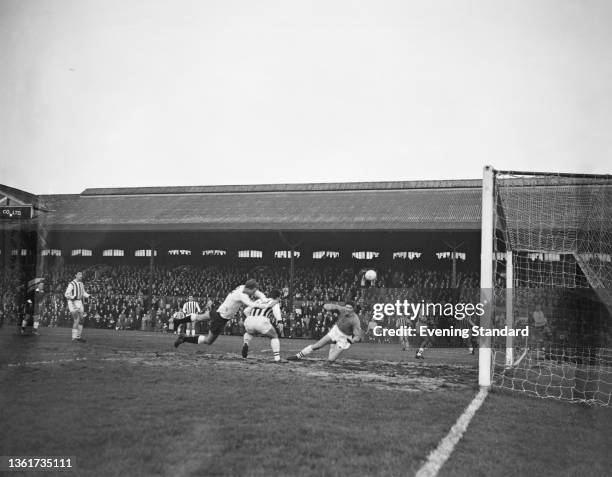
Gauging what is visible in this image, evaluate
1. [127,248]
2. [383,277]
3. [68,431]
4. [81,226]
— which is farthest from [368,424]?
[127,248]

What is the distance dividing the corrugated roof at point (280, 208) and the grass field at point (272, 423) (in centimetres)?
1493

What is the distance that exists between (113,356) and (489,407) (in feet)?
25.9

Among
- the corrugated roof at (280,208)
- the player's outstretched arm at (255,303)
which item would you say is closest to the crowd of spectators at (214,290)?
the corrugated roof at (280,208)

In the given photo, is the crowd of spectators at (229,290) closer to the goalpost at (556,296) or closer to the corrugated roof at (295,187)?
the goalpost at (556,296)

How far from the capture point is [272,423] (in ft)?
20.0

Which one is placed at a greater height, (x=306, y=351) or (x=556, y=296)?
(x=556, y=296)

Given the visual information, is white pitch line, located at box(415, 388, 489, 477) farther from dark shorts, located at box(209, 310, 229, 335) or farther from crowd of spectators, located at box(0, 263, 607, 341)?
crowd of spectators, located at box(0, 263, 607, 341)

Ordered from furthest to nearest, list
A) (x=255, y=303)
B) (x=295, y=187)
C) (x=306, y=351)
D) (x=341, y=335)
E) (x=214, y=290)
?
(x=295, y=187) → (x=214, y=290) → (x=341, y=335) → (x=306, y=351) → (x=255, y=303)

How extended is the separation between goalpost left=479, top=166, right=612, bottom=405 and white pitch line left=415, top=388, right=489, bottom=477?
2.70 metres

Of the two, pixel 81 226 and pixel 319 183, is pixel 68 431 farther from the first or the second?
pixel 319 183

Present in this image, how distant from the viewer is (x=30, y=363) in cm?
1034

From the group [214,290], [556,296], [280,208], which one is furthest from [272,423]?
[280,208]

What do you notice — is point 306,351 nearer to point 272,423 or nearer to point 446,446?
point 272,423

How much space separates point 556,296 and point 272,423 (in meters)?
15.7
